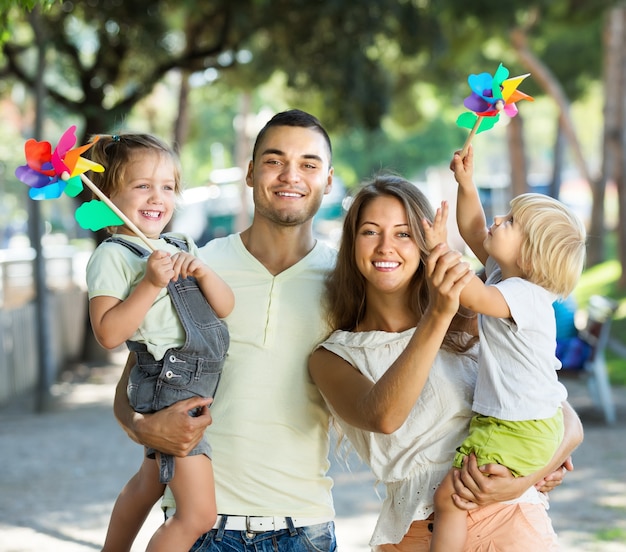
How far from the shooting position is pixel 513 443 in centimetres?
278

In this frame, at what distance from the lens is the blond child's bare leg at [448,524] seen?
2.78 meters

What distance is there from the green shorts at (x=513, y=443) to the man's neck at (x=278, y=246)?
2.89ft

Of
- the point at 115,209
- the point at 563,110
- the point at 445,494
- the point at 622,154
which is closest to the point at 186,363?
the point at 115,209

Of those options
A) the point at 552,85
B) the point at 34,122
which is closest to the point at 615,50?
the point at 552,85

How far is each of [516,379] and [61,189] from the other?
142 cm

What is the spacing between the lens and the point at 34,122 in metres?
11.0

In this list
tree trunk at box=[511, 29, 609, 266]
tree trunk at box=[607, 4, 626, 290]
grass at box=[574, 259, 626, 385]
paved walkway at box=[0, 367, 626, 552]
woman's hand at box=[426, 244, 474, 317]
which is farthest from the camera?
tree trunk at box=[511, 29, 609, 266]

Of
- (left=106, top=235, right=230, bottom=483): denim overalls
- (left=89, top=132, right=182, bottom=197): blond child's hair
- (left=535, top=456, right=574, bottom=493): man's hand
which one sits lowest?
(left=535, top=456, right=574, bottom=493): man's hand

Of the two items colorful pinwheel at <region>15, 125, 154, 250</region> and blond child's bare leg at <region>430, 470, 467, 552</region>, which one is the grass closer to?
blond child's bare leg at <region>430, 470, 467, 552</region>

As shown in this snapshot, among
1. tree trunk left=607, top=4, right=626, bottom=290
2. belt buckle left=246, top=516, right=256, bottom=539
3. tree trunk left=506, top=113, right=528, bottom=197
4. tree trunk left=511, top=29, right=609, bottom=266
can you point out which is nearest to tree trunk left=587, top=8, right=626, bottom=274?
tree trunk left=607, top=4, right=626, bottom=290

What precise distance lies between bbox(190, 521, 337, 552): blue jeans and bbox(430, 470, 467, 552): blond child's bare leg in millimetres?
482

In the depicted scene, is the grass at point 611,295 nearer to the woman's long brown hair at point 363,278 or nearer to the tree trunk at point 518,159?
the tree trunk at point 518,159

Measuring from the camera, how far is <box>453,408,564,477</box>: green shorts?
2762mm

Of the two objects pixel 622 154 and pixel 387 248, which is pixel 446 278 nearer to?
pixel 387 248
